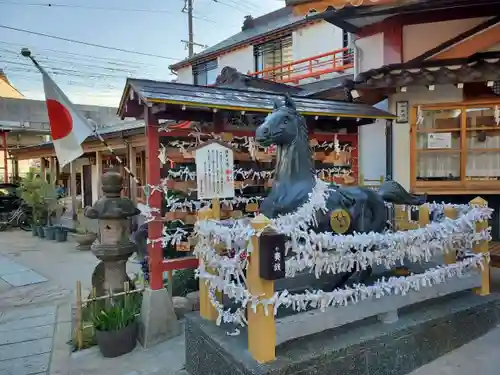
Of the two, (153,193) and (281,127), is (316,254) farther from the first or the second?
(153,193)

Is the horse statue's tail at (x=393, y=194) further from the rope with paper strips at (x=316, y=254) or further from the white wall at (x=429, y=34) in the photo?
the white wall at (x=429, y=34)

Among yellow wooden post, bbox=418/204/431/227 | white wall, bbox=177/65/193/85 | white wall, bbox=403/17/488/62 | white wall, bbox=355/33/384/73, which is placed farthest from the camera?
white wall, bbox=177/65/193/85

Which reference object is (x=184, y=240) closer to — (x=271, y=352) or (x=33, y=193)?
(x=271, y=352)

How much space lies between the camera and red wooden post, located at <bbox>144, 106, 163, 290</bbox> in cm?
442

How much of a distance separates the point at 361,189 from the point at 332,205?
0.58 m

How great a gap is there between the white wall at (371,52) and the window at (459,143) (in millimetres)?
1358

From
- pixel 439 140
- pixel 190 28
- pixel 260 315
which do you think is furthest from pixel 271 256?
pixel 190 28

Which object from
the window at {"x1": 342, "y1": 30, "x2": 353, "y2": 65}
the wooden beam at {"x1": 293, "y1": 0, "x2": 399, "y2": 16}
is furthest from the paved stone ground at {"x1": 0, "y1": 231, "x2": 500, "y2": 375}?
the window at {"x1": 342, "y1": 30, "x2": 353, "y2": 65}

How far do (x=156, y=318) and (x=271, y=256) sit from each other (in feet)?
7.91

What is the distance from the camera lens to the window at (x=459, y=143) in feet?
20.8

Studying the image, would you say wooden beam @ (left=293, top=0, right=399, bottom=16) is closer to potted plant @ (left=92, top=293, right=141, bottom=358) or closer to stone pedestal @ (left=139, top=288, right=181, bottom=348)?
stone pedestal @ (left=139, top=288, right=181, bottom=348)

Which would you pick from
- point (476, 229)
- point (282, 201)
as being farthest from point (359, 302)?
point (476, 229)

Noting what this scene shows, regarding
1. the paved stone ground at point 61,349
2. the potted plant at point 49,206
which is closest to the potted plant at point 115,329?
the paved stone ground at point 61,349

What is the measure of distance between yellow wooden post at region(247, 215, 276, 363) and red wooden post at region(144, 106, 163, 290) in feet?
6.29
